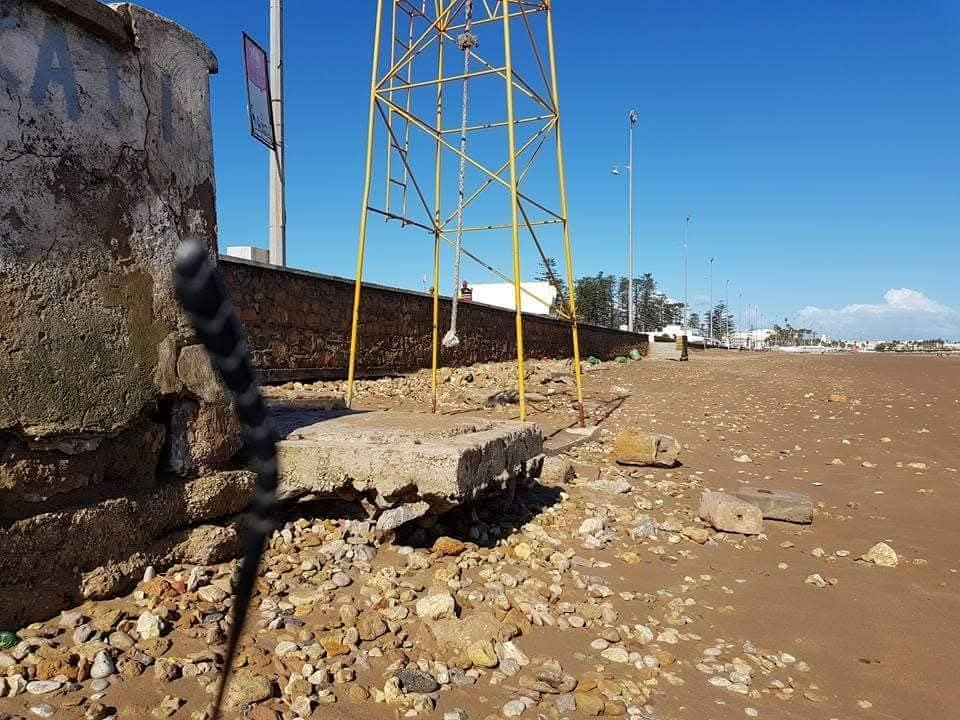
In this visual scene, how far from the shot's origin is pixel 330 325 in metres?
8.88

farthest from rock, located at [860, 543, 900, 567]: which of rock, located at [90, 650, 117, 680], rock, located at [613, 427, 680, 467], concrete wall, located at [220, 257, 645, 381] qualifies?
concrete wall, located at [220, 257, 645, 381]

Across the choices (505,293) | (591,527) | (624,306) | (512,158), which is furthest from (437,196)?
(624,306)

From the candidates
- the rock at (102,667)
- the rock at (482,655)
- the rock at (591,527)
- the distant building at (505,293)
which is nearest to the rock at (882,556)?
the rock at (591,527)

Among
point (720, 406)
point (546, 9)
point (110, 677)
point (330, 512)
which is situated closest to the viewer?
point (110, 677)

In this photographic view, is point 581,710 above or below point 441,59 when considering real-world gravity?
below

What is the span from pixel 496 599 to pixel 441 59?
528 centimetres

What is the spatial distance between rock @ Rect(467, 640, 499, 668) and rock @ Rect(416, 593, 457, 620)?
20 cm

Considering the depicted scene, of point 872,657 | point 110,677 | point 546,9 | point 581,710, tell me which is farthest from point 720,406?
point 110,677

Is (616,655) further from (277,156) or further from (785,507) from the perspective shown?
(277,156)

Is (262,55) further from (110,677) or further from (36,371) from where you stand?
(110,677)

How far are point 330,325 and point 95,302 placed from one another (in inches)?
263

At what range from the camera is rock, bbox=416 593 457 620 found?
2512 mm

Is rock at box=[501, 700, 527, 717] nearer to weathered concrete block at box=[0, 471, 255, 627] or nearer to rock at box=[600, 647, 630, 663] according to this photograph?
rock at box=[600, 647, 630, 663]

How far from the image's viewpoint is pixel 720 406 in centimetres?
1012
